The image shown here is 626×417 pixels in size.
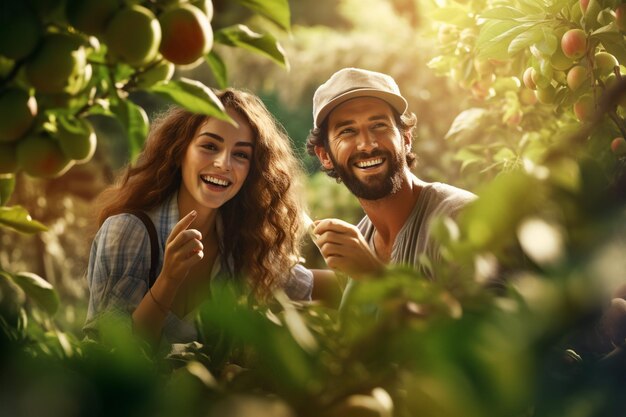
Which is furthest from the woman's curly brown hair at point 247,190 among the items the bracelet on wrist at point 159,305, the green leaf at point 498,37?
the green leaf at point 498,37

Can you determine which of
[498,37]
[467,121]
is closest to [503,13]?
[498,37]

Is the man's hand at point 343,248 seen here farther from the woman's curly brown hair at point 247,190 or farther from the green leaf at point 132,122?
the green leaf at point 132,122

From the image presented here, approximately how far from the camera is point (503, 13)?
969 millimetres

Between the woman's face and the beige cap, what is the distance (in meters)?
0.22

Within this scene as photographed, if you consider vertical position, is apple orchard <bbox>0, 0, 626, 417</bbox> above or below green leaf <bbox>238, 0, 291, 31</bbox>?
below

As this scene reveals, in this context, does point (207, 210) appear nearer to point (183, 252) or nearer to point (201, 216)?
point (201, 216)

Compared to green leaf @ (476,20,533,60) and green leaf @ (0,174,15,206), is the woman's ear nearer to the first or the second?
green leaf @ (476,20,533,60)

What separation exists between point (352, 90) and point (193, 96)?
125cm

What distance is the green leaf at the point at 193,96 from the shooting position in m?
0.45

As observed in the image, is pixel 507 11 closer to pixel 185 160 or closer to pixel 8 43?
pixel 8 43

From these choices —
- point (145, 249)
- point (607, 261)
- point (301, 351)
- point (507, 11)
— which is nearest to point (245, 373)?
point (301, 351)

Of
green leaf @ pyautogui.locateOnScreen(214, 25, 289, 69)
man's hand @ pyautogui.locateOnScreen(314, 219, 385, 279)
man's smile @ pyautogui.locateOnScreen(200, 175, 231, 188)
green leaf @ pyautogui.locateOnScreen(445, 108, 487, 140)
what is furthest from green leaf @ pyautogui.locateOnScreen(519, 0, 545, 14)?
man's smile @ pyautogui.locateOnScreen(200, 175, 231, 188)

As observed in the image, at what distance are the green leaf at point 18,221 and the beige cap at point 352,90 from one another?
48.4 inches

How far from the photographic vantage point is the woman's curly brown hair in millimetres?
1594
